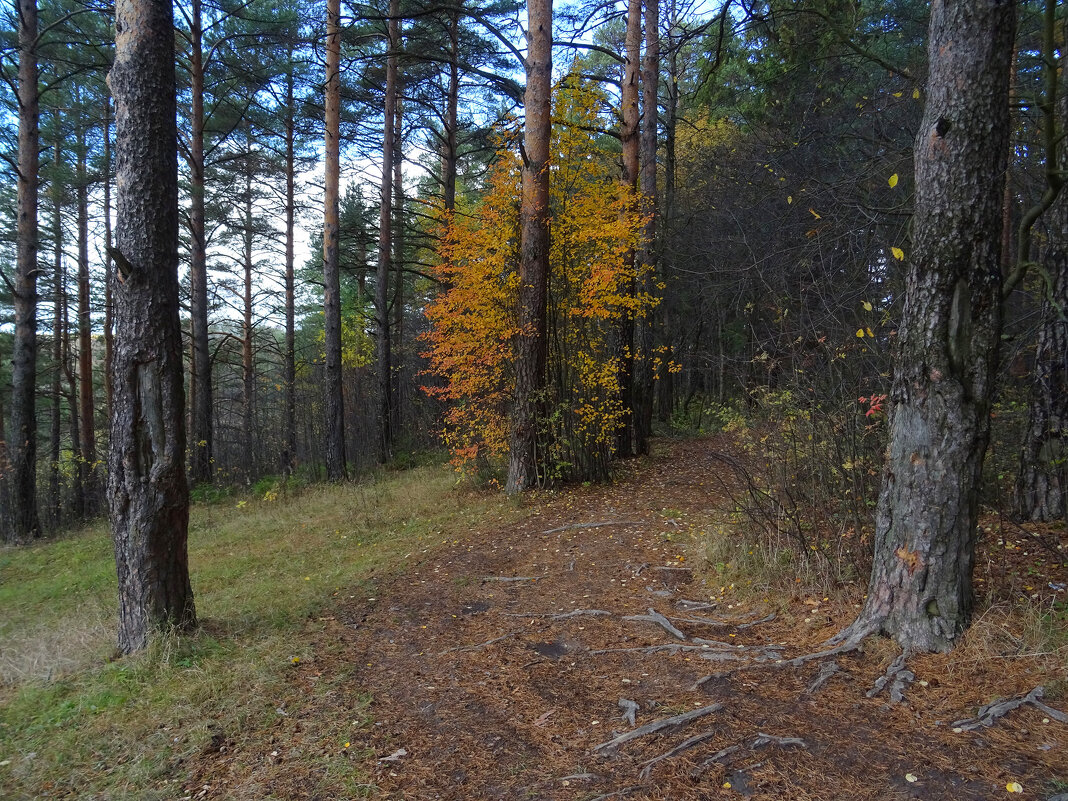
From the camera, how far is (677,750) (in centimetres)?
275

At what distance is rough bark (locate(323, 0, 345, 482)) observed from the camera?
12289 millimetres

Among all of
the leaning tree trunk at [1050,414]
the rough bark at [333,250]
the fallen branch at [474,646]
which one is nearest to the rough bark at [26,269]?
the rough bark at [333,250]

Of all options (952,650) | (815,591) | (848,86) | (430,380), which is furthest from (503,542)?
(430,380)

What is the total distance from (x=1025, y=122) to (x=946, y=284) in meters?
3.68

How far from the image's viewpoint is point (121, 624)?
4383 millimetres

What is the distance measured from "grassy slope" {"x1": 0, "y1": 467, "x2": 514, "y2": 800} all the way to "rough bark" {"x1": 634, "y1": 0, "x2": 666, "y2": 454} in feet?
13.5

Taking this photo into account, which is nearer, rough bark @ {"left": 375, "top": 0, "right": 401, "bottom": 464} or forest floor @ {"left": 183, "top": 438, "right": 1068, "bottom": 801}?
forest floor @ {"left": 183, "top": 438, "right": 1068, "bottom": 801}

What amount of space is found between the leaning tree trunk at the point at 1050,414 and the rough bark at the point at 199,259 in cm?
1355

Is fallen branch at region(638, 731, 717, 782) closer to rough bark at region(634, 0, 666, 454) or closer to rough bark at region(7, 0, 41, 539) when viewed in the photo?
rough bark at region(634, 0, 666, 454)

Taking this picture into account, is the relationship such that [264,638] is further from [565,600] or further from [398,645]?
[565,600]

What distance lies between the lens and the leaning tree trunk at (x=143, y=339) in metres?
4.32

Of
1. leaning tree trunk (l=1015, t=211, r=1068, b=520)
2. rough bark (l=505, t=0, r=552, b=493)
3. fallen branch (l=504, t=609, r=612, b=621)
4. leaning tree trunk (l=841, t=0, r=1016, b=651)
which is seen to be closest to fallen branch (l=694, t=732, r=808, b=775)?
leaning tree trunk (l=841, t=0, r=1016, b=651)

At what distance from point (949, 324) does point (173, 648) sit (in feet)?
17.1

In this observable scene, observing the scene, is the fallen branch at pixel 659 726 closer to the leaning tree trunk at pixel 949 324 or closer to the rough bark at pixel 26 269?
the leaning tree trunk at pixel 949 324
